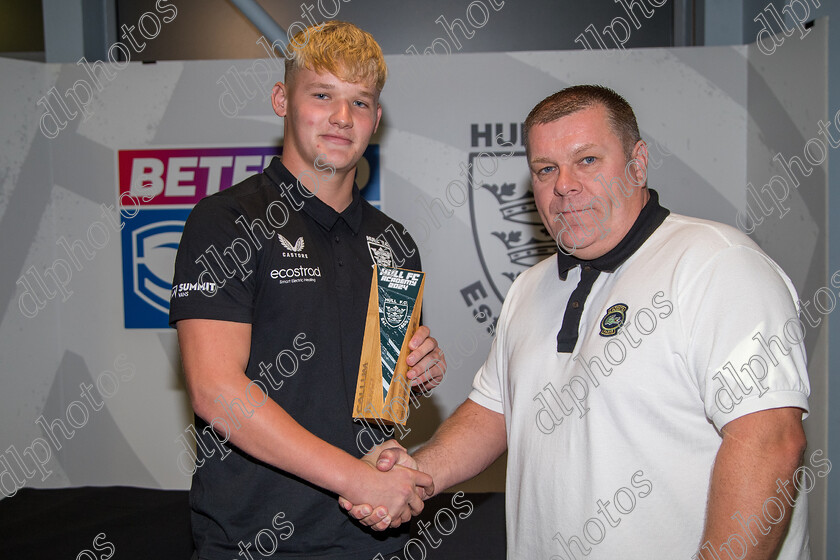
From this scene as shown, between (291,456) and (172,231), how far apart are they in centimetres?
226

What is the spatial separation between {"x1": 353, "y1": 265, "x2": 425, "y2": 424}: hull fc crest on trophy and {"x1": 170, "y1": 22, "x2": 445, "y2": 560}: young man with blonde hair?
3 centimetres

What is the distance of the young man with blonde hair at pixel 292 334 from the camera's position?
143cm

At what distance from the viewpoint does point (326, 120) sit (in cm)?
163

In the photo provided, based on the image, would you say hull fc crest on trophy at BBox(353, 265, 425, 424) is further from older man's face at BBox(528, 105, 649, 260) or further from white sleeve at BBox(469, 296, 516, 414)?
older man's face at BBox(528, 105, 649, 260)

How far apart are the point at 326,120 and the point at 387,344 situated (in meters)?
0.60

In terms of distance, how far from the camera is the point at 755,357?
117cm

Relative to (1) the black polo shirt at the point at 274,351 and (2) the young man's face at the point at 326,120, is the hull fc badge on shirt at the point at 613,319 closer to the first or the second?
(1) the black polo shirt at the point at 274,351

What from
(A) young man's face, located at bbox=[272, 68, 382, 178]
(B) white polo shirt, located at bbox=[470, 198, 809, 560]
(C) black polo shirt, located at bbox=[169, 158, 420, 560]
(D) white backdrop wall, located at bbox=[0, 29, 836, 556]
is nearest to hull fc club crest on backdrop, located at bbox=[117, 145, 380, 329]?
(D) white backdrop wall, located at bbox=[0, 29, 836, 556]

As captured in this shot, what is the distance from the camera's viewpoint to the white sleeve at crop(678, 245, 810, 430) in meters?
1.18

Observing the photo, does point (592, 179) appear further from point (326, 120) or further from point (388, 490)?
point (388, 490)

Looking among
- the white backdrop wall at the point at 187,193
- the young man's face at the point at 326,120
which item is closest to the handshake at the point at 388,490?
the young man's face at the point at 326,120

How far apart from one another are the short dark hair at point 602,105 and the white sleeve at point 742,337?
0.38 meters

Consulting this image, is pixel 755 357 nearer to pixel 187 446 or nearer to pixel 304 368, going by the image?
pixel 304 368

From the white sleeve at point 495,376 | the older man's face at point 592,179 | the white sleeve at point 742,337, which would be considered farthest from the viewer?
the white sleeve at point 495,376
